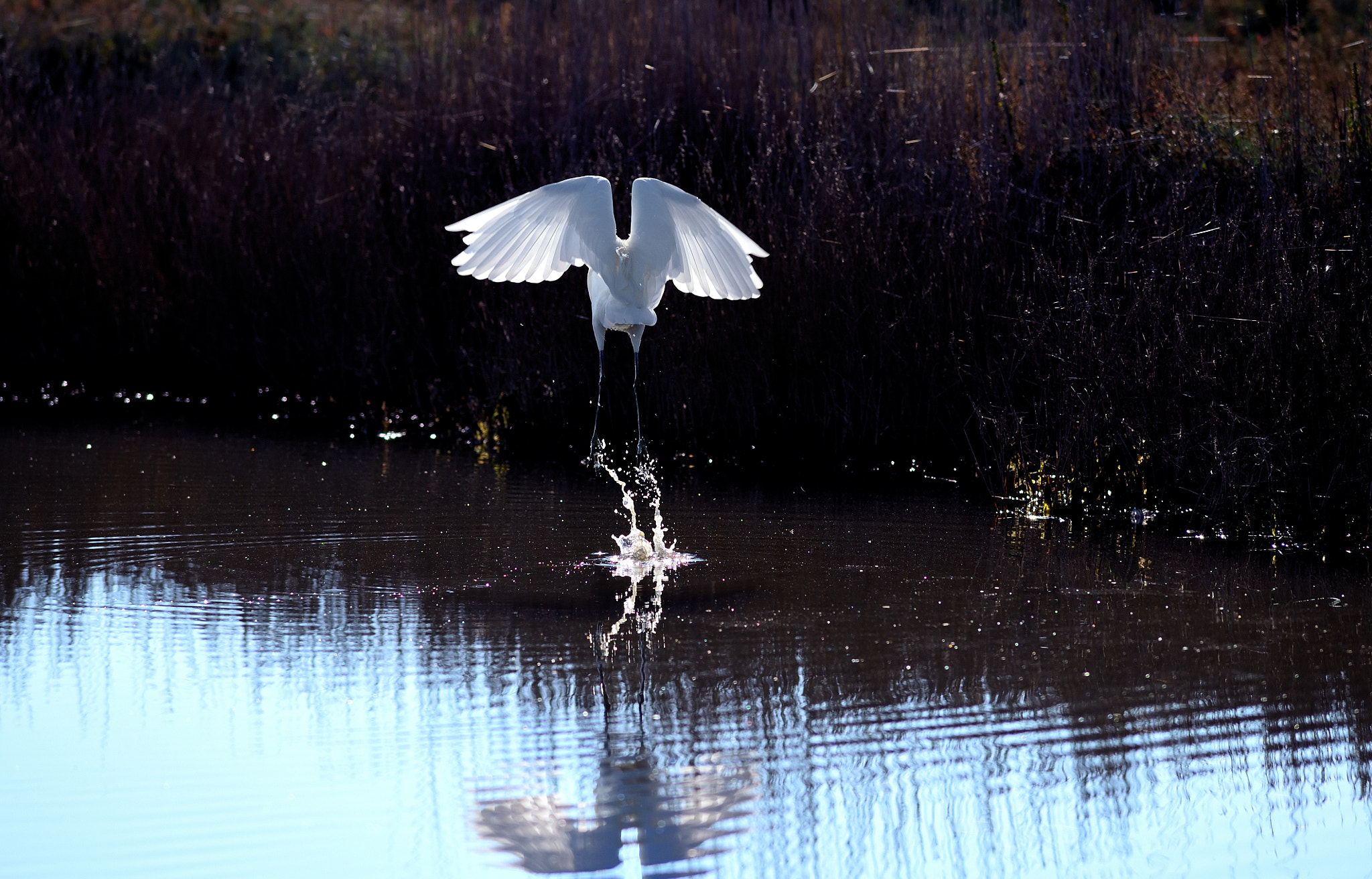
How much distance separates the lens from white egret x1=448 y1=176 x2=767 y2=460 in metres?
5.39

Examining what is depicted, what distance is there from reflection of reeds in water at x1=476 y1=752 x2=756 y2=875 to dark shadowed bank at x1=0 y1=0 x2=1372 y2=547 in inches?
120

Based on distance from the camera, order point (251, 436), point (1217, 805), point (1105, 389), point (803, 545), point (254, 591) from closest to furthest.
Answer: point (1217, 805) → point (254, 591) → point (803, 545) → point (1105, 389) → point (251, 436)

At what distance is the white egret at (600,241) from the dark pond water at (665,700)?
863 mm

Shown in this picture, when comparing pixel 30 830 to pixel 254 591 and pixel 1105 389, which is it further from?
pixel 1105 389

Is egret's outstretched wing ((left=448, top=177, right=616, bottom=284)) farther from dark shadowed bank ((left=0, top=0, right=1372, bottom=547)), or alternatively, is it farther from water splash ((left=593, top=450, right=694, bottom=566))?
dark shadowed bank ((left=0, top=0, right=1372, bottom=547))

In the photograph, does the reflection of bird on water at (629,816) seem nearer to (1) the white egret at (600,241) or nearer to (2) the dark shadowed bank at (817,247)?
(1) the white egret at (600,241)

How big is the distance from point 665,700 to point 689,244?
243cm

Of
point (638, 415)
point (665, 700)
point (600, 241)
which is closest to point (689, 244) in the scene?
point (600, 241)

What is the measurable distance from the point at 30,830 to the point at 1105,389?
432 cm

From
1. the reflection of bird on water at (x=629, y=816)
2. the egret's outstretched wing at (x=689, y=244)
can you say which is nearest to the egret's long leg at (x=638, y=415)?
the egret's outstretched wing at (x=689, y=244)

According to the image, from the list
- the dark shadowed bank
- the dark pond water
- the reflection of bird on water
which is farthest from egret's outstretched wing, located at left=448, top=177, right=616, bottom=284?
the reflection of bird on water

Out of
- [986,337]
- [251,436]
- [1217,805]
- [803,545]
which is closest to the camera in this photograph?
[1217,805]

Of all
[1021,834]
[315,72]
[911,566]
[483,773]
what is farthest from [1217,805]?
[315,72]

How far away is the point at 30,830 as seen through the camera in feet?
9.62
